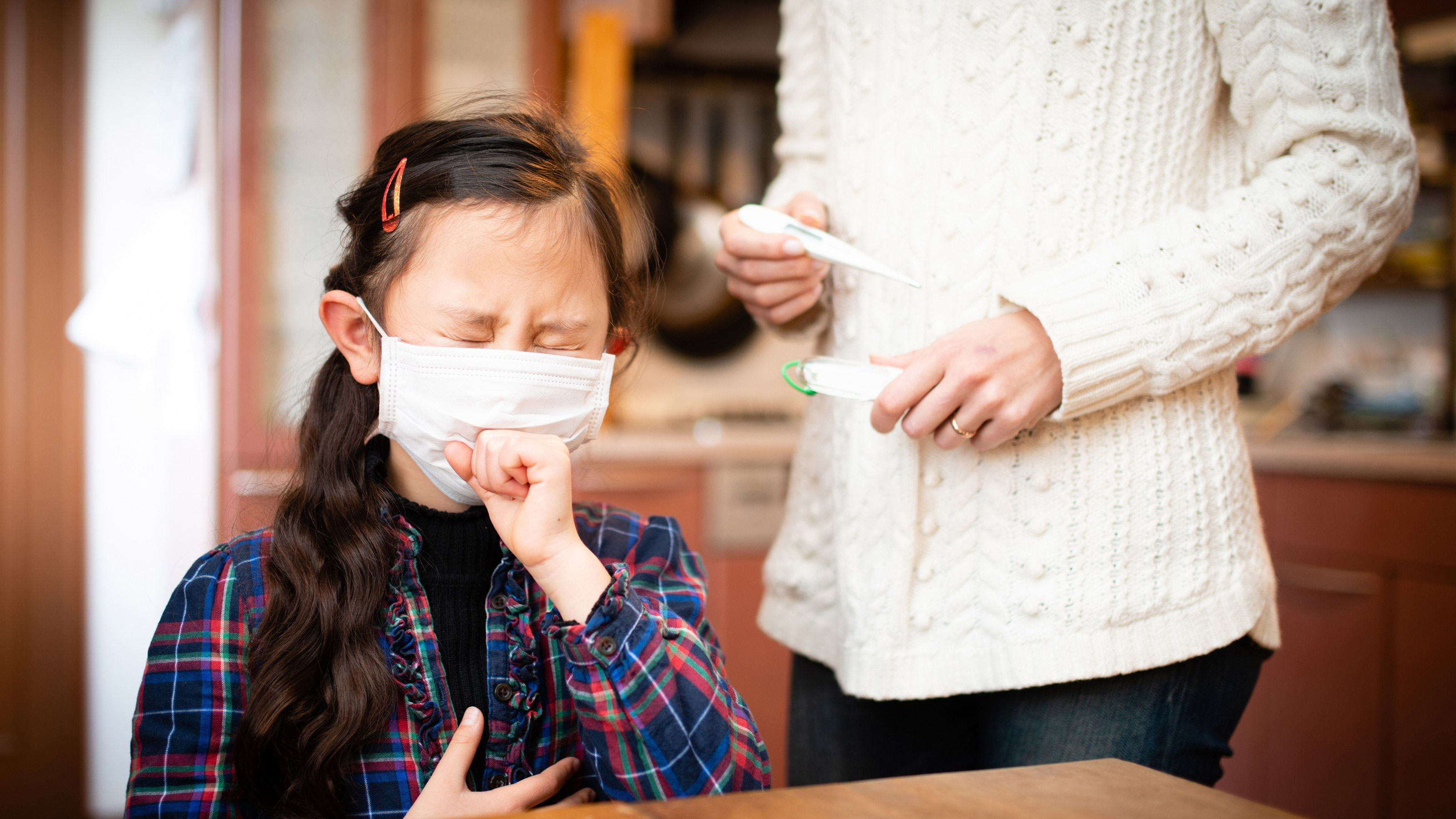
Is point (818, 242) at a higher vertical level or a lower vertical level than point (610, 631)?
higher

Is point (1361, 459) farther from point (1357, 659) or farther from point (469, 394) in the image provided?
point (469, 394)

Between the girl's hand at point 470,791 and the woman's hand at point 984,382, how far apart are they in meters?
0.39

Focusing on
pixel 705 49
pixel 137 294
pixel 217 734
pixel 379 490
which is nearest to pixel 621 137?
pixel 705 49

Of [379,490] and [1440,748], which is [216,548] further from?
[1440,748]

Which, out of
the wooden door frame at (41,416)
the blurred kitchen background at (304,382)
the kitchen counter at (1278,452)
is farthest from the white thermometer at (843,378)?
the wooden door frame at (41,416)

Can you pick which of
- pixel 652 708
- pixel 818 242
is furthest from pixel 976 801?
pixel 818 242

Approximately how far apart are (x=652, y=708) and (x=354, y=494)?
35 centimetres

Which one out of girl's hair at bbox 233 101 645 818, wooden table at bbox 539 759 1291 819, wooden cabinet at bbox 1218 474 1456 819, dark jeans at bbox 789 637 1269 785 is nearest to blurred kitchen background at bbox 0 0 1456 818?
wooden cabinet at bbox 1218 474 1456 819

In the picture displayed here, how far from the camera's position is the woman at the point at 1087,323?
2.45ft

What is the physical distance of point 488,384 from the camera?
813mm

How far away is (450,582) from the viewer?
891 mm

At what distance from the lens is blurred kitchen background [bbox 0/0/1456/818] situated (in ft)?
6.90

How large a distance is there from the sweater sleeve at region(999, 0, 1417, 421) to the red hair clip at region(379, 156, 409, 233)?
533 mm

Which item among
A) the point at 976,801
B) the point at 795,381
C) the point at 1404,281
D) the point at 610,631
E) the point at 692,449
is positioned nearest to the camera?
→ the point at 976,801
